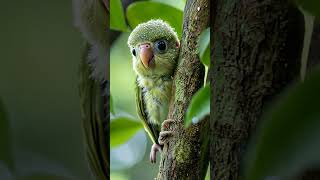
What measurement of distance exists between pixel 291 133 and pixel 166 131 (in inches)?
28.6

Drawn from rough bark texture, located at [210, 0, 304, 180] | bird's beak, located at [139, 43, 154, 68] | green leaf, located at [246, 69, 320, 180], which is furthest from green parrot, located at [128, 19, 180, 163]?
green leaf, located at [246, 69, 320, 180]

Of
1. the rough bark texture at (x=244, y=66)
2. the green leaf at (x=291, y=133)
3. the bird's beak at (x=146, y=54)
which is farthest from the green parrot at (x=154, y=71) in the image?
the green leaf at (x=291, y=133)

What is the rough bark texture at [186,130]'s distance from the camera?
39.9 inches

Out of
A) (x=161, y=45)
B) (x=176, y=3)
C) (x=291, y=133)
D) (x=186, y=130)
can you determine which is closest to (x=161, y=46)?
(x=161, y=45)

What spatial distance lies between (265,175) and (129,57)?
2.51 feet

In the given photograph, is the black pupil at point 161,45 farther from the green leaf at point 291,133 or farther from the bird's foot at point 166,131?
the green leaf at point 291,133

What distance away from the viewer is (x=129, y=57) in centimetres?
106

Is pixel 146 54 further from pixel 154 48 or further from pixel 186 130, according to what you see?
pixel 186 130

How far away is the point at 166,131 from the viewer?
1044 millimetres

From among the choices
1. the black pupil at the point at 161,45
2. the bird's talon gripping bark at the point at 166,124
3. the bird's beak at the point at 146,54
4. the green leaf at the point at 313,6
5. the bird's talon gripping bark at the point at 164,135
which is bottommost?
the bird's talon gripping bark at the point at 164,135

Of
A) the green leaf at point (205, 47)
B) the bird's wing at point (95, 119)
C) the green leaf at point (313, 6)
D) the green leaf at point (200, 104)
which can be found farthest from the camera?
the bird's wing at point (95, 119)

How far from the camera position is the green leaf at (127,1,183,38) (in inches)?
40.6

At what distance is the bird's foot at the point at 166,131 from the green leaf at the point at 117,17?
0.25m

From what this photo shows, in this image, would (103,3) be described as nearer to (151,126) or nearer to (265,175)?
(151,126)
